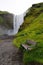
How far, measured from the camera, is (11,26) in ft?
375

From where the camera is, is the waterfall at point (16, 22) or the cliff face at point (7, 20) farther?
the waterfall at point (16, 22)

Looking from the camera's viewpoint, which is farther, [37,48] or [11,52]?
[11,52]

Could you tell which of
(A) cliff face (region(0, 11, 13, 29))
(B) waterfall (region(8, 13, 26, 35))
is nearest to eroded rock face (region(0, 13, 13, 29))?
(A) cliff face (region(0, 11, 13, 29))

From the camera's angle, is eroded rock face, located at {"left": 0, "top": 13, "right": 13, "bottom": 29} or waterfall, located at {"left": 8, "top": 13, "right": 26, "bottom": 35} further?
waterfall, located at {"left": 8, "top": 13, "right": 26, "bottom": 35}

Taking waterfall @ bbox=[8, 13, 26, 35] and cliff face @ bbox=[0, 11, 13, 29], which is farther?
waterfall @ bbox=[8, 13, 26, 35]

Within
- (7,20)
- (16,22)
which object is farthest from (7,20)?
(16,22)

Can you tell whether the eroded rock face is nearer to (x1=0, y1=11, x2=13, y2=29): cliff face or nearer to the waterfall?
(x1=0, y1=11, x2=13, y2=29): cliff face

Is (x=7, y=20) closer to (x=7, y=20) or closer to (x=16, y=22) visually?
(x=7, y=20)

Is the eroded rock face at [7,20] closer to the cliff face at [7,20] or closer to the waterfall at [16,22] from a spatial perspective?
the cliff face at [7,20]

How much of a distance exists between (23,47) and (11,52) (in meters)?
3.18

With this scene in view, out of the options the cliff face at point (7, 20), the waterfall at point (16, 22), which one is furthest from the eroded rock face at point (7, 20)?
the waterfall at point (16, 22)

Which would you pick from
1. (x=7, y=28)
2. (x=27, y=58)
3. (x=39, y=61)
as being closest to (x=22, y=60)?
(x=27, y=58)

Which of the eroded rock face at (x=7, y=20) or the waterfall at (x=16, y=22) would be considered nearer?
the eroded rock face at (x=7, y=20)

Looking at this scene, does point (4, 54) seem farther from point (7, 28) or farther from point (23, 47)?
point (7, 28)
